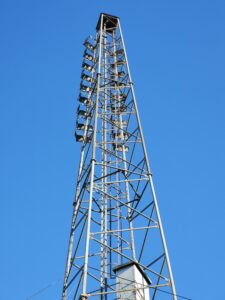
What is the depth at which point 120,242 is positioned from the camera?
1532 centimetres

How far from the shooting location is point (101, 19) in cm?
2225

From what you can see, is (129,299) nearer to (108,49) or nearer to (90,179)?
(90,179)

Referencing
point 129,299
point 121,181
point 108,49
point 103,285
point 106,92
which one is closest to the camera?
point 129,299

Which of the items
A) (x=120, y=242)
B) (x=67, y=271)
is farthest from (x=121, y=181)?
(x=67, y=271)

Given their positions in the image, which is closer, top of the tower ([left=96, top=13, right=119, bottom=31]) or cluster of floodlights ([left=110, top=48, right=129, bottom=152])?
cluster of floodlights ([left=110, top=48, right=129, bottom=152])

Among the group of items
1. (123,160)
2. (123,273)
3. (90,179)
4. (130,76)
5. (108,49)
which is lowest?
(123,273)

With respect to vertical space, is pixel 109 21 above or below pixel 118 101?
above

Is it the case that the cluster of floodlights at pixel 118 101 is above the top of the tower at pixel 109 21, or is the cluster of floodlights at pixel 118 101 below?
below

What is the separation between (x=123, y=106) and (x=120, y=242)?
611 cm

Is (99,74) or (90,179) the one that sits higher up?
(99,74)

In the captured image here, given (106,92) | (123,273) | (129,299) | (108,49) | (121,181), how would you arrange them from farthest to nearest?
(108,49) → (106,92) → (121,181) → (123,273) → (129,299)

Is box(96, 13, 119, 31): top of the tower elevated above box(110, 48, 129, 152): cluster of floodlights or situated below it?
above

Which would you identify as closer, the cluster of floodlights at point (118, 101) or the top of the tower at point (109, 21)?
the cluster of floodlights at point (118, 101)

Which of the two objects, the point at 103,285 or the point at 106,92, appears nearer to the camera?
the point at 103,285
